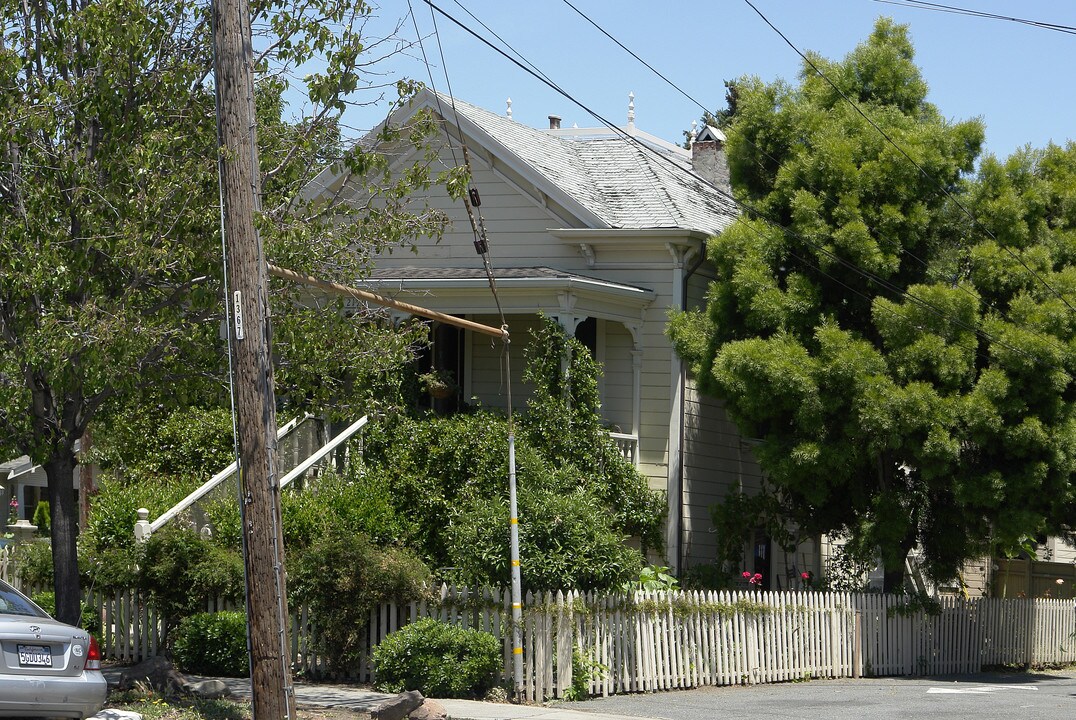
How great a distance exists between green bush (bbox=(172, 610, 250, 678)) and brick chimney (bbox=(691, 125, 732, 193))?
1404 cm

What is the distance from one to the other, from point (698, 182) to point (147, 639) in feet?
43.2

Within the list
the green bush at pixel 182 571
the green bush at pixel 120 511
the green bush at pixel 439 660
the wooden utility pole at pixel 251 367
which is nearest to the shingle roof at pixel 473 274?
the green bush at pixel 120 511

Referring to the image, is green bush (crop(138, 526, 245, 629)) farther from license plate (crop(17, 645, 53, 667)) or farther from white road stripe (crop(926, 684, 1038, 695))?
white road stripe (crop(926, 684, 1038, 695))

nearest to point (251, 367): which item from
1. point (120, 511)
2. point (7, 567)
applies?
point (120, 511)

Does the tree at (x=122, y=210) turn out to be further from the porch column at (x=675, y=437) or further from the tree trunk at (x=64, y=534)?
the porch column at (x=675, y=437)

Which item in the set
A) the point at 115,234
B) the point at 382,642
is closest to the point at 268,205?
the point at 115,234

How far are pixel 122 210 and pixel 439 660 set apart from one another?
571 centimetres

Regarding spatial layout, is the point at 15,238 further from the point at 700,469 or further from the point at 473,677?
the point at 700,469

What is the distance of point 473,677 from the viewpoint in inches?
558

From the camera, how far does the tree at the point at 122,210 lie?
12172mm

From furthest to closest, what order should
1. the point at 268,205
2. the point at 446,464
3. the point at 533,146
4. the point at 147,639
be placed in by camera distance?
the point at 533,146
the point at 446,464
the point at 147,639
the point at 268,205

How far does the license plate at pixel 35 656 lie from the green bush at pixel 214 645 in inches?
196

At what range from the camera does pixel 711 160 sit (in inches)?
1032

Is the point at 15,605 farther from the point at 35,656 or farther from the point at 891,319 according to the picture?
the point at 891,319
